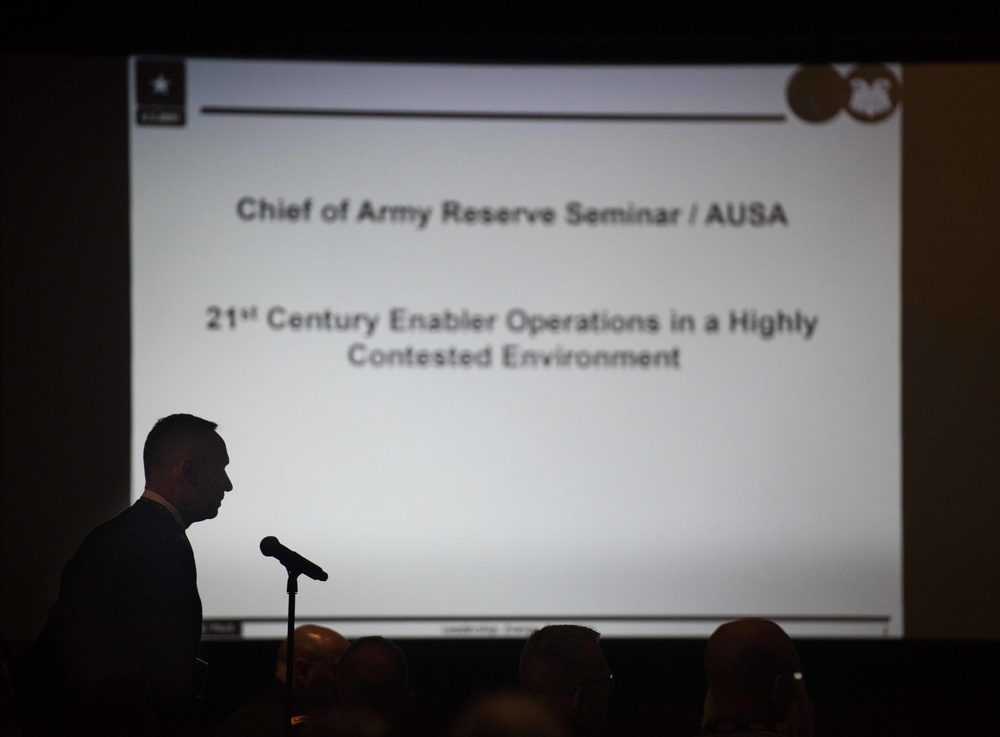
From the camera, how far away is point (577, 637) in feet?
5.66

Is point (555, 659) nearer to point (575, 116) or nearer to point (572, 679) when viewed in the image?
point (572, 679)

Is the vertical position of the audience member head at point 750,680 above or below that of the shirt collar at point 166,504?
below

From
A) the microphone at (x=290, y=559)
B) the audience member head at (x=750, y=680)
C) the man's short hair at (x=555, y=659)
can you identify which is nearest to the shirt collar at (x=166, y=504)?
the microphone at (x=290, y=559)

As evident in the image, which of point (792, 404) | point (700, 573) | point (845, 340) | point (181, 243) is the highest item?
point (181, 243)

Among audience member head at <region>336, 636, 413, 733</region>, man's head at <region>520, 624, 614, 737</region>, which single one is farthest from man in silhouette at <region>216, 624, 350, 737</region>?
man's head at <region>520, 624, 614, 737</region>

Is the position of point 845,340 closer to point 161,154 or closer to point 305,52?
point 305,52

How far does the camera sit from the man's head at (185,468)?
1.99m

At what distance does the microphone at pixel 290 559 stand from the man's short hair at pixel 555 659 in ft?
1.41

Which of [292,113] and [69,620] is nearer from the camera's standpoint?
[69,620]

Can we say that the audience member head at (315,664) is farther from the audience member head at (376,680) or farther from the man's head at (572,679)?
the man's head at (572,679)

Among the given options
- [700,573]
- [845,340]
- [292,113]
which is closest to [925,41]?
[845,340]

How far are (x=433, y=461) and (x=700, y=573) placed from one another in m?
0.95

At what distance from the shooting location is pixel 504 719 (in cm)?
135

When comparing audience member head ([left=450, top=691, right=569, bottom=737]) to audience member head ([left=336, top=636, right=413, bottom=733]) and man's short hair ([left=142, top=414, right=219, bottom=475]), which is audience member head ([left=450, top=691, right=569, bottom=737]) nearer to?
audience member head ([left=336, top=636, right=413, bottom=733])
